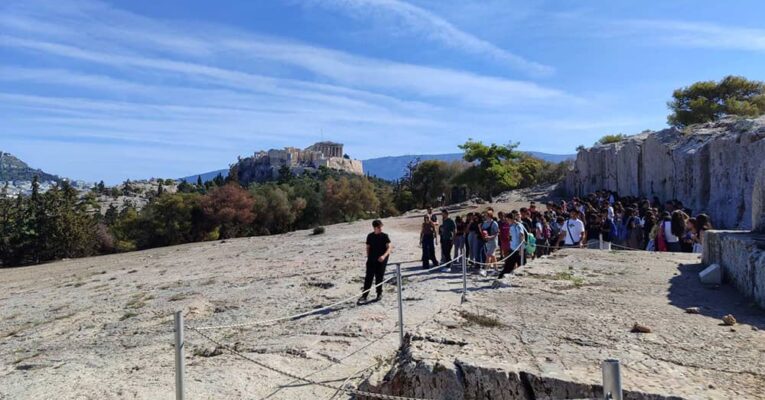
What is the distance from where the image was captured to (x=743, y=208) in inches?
669

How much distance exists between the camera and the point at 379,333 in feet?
29.2

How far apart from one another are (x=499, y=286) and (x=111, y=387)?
6.28 m

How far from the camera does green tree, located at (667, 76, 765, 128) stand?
40219 millimetres

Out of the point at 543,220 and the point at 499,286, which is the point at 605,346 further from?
the point at 543,220

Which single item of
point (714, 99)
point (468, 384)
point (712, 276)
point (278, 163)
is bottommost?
point (468, 384)

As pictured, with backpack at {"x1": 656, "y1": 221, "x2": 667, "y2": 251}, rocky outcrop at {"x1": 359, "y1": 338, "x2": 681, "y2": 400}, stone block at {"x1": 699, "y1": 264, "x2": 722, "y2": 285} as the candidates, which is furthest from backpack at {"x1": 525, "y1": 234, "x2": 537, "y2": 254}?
rocky outcrop at {"x1": 359, "y1": 338, "x2": 681, "y2": 400}

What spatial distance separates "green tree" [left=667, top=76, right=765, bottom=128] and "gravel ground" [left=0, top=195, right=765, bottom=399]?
35408 millimetres

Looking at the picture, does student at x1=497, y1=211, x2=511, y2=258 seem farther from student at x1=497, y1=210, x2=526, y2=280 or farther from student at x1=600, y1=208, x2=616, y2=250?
student at x1=600, y1=208, x2=616, y2=250

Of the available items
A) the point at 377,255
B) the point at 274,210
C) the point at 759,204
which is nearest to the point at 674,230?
the point at 759,204

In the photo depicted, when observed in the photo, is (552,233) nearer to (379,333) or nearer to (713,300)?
(713,300)

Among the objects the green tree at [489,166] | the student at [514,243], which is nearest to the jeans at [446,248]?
the student at [514,243]

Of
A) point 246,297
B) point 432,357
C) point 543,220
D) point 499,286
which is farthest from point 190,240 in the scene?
point 432,357

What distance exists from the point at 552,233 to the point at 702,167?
9623 millimetres

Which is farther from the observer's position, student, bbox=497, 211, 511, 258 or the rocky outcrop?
student, bbox=497, 211, 511, 258
